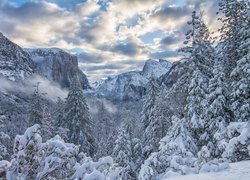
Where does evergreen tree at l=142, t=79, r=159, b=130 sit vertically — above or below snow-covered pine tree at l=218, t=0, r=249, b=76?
below

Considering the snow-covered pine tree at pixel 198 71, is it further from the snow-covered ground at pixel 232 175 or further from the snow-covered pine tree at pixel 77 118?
the snow-covered pine tree at pixel 77 118

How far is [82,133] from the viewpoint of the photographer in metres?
37.3

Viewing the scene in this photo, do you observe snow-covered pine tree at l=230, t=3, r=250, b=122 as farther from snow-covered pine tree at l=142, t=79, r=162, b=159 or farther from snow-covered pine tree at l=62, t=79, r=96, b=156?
snow-covered pine tree at l=62, t=79, r=96, b=156

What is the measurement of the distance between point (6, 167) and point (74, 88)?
3079 cm

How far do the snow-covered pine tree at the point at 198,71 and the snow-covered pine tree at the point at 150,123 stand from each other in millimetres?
7312

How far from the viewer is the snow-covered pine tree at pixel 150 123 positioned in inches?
1190

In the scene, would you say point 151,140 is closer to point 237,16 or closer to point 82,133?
point 82,133

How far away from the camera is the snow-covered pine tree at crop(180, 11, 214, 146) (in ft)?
70.3

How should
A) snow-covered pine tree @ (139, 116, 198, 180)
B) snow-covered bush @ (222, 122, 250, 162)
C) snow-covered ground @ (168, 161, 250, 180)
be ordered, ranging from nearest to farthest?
1. snow-covered ground @ (168, 161, 250, 180)
2. snow-covered pine tree @ (139, 116, 198, 180)
3. snow-covered bush @ (222, 122, 250, 162)

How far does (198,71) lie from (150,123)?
1042 centimetres

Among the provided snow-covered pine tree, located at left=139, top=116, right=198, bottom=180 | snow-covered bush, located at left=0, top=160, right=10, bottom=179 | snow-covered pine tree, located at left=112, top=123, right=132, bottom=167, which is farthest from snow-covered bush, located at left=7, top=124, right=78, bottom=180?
snow-covered pine tree, located at left=112, top=123, right=132, bottom=167

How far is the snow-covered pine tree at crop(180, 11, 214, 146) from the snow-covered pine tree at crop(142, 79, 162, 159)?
731 centimetres

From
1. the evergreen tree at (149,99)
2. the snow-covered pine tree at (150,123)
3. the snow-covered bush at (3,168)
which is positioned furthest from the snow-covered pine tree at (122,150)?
the snow-covered bush at (3,168)

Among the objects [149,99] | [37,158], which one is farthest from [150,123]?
[37,158]
